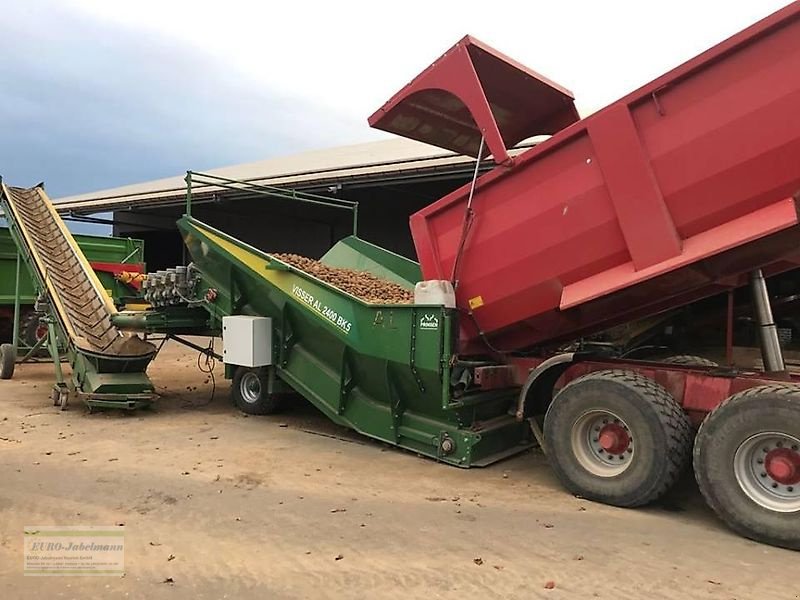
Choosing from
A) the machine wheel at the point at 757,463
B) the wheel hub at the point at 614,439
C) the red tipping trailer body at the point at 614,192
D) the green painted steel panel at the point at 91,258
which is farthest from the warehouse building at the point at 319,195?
the machine wheel at the point at 757,463

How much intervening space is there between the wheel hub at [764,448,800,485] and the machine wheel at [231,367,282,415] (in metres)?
4.42

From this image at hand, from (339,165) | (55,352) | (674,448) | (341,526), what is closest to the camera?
(341,526)

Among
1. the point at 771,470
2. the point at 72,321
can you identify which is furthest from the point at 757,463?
the point at 72,321

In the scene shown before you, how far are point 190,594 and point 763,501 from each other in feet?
9.48

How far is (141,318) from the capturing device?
23.2 feet

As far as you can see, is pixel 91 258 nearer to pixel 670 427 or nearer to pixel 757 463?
pixel 670 427

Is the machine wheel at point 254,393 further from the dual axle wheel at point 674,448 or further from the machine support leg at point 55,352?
the dual axle wheel at point 674,448

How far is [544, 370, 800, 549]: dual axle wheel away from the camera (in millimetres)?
3395

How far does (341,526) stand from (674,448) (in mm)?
1962

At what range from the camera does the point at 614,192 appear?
381 centimetres

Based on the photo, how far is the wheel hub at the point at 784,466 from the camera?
338 centimetres

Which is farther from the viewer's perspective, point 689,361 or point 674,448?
point 689,361

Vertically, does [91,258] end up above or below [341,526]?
above

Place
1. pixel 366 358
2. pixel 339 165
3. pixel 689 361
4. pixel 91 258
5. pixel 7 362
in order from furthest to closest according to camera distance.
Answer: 1. pixel 339 165
2. pixel 91 258
3. pixel 7 362
4. pixel 366 358
5. pixel 689 361
